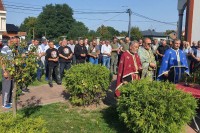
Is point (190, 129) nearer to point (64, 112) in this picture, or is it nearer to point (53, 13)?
point (64, 112)

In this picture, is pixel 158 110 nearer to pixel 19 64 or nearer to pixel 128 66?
pixel 128 66

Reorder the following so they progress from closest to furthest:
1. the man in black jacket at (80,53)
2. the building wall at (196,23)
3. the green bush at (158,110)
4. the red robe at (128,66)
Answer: the green bush at (158,110) < the red robe at (128,66) < the man in black jacket at (80,53) < the building wall at (196,23)

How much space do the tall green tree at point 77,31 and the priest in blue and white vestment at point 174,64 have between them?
61648mm

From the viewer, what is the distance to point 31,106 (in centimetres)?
773

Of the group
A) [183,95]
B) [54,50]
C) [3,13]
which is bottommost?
[183,95]

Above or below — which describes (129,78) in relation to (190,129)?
above

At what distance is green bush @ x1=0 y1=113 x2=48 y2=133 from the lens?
3.57 m

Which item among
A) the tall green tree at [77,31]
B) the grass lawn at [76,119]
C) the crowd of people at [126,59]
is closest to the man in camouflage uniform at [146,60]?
the crowd of people at [126,59]

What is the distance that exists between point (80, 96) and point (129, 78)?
59.8 inches

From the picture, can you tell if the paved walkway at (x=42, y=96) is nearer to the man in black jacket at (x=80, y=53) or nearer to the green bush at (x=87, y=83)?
the green bush at (x=87, y=83)

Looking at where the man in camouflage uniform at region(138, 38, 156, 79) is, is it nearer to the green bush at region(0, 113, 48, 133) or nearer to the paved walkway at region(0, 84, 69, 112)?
the paved walkway at region(0, 84, 69, 112)

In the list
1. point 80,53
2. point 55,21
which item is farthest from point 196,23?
point 55,21

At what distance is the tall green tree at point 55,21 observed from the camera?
82.2 metres

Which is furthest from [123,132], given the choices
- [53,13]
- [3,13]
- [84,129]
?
[53,13]
